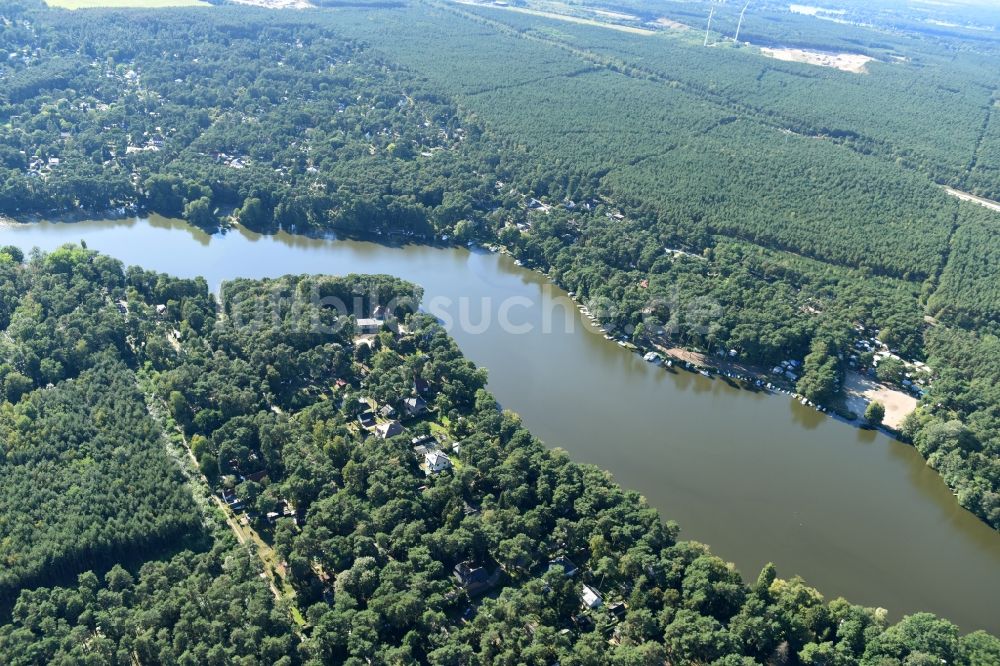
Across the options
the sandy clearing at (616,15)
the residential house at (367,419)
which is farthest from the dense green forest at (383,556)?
the sandy clearing at (616,15)

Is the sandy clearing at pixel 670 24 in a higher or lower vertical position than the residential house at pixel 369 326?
A: higher

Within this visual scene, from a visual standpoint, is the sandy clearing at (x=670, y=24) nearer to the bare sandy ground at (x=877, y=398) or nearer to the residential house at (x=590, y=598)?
the bare sandy ground at (x=877, y=398)

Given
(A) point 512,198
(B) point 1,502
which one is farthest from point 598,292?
(B) point 1,502

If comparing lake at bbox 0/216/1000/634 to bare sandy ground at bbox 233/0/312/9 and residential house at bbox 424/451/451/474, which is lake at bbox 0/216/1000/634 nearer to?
residential house at bbox 424/451/451/474

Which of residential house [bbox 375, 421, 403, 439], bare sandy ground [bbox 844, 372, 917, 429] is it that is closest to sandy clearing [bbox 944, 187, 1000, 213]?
bare sandy ground [bbox 844, 372, 917, 429]

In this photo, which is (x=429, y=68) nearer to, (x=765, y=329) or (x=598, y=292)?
(x=598, y=292)
